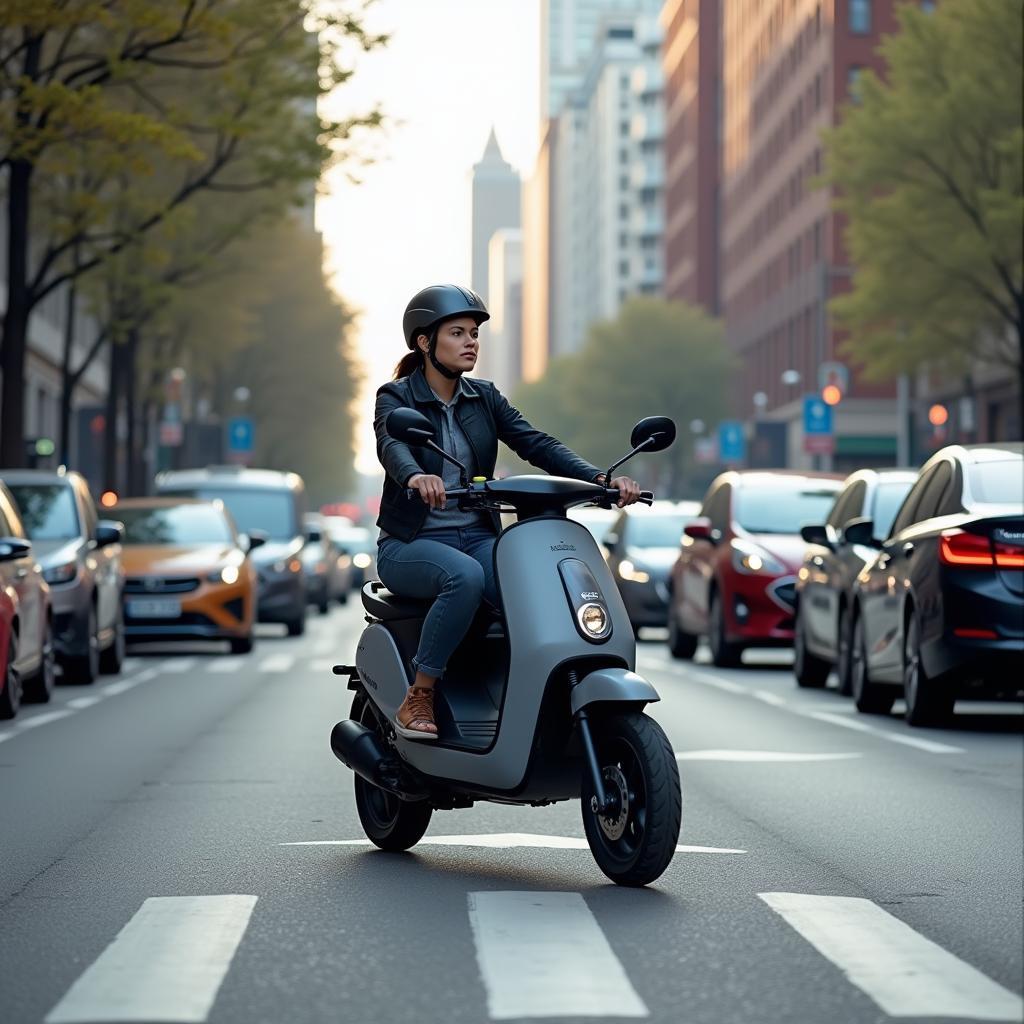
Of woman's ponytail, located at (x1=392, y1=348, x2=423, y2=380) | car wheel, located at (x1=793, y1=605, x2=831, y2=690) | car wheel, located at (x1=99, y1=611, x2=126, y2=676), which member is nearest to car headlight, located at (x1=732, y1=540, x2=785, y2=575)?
car wheel, located at (x1=793, y1=605, x2=831, y2=690)

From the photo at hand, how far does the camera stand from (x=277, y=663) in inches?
949

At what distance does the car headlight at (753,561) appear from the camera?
2228cm

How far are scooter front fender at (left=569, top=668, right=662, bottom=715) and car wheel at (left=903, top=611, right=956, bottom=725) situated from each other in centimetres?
756

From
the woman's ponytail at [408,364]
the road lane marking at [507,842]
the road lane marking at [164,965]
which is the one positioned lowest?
the road lane marking at [507,842]

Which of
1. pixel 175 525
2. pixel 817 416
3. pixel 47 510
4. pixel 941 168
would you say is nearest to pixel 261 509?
pixel 175 525

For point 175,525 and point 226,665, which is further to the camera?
point 175,525

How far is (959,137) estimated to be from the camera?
132 feet

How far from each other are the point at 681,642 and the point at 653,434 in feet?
56.1

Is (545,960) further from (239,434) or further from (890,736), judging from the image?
(239,434)

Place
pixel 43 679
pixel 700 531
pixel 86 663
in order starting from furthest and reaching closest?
1. pixel 700 531
2. pixel 86 663
3. pixel 43 679

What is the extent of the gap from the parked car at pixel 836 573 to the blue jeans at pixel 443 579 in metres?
9.86

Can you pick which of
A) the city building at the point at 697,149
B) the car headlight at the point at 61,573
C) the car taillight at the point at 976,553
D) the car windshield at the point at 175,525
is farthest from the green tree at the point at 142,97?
the city building at the point at 697,149

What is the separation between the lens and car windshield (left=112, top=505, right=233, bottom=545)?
26.1 meters

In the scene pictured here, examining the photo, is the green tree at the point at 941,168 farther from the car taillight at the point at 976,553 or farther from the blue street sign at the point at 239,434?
the blue street sign at the point at 239,434
